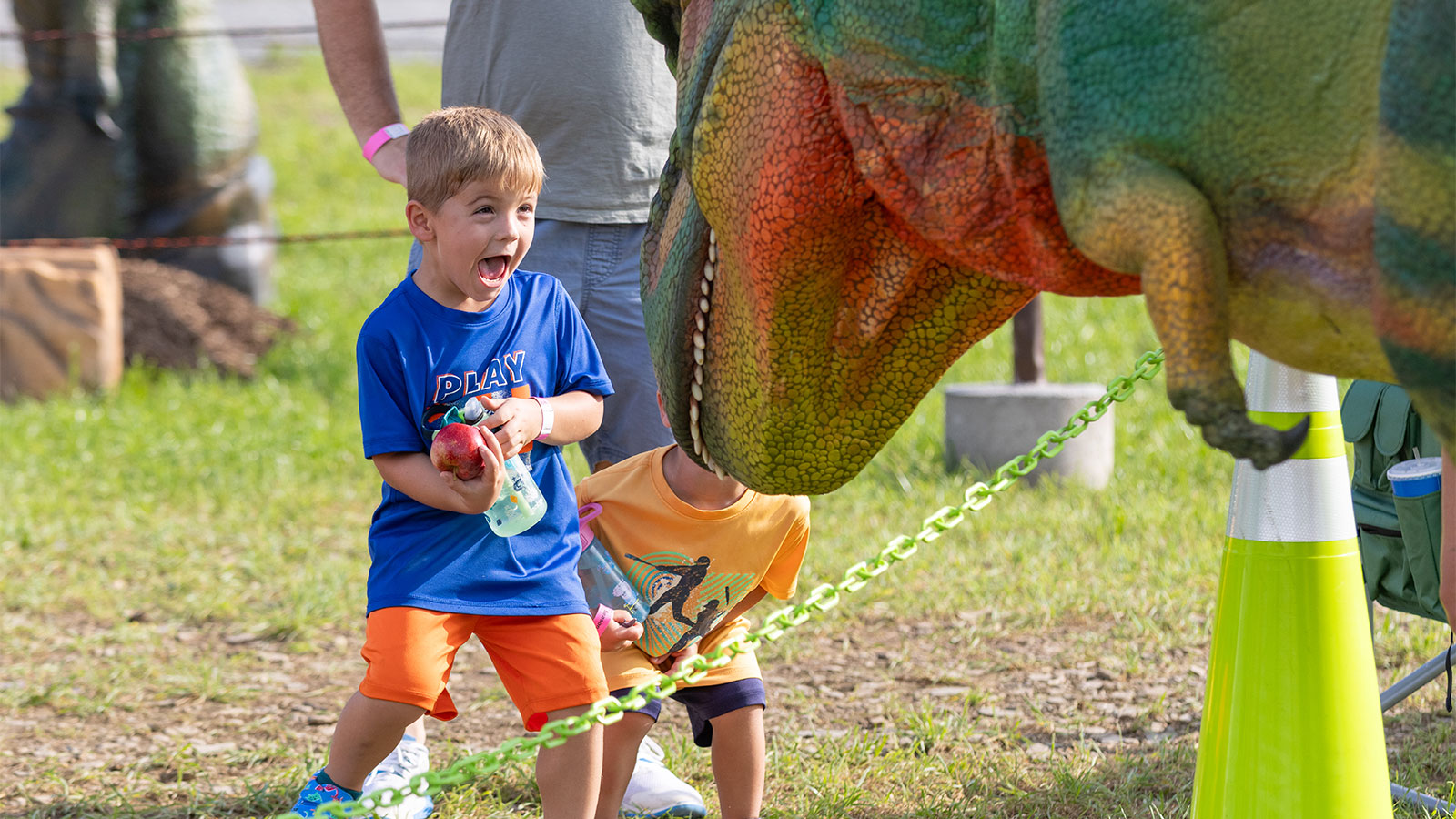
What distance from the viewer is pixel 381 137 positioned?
2.83 metres

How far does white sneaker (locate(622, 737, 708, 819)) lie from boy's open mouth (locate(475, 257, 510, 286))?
103cm

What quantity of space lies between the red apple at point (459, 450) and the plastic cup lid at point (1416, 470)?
5.30 ft

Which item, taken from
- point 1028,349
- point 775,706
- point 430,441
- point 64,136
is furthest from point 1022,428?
point 64,136

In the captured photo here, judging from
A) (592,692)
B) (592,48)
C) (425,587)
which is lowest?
(592,692)

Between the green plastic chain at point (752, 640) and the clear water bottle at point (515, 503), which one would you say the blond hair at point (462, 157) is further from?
the green plastic chain at point (752, 640)

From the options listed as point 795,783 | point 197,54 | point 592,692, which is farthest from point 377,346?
point 197,54

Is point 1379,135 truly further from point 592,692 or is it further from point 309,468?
point 309,468

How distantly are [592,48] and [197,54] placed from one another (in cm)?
603

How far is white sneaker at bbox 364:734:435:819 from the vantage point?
9.45 feet

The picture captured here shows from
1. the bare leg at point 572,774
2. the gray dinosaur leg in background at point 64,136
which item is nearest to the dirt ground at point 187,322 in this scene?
the gray dinosaur leg in background at point 64,136

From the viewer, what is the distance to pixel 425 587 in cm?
242

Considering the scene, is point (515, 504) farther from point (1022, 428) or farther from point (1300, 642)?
point (1022, 428)

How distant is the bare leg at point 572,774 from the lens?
2.43 meters

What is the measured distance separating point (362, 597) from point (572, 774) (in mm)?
2248
